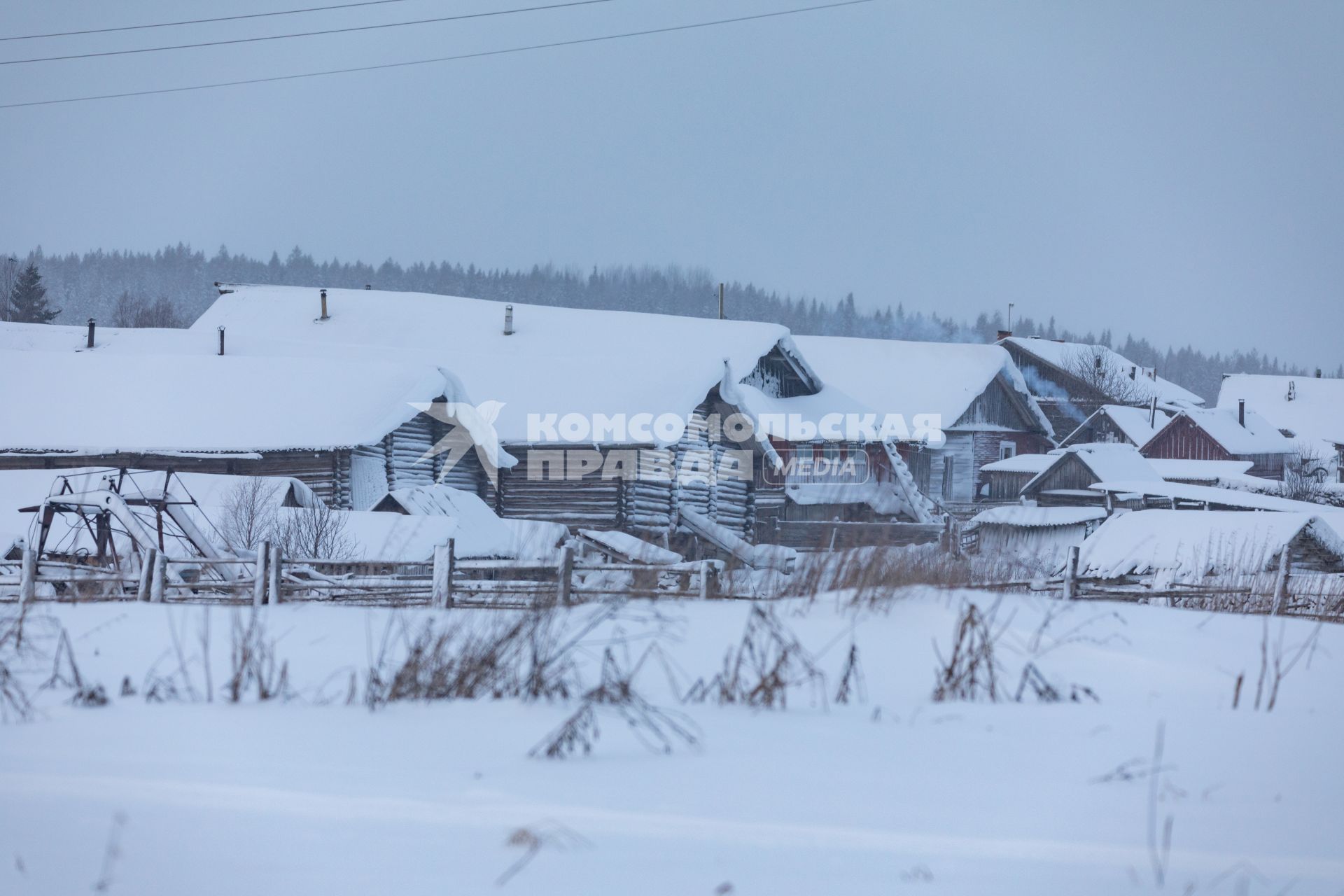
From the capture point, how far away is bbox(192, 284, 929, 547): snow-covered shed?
27.6 metres

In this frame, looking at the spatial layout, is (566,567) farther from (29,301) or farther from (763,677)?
(29,301)

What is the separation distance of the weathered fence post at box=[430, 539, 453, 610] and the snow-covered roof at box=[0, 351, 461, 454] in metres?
10.6

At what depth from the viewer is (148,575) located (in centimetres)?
1221

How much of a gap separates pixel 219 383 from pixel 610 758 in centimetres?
2291

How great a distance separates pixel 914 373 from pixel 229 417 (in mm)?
32452

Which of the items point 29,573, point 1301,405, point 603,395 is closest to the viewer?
point 29,573

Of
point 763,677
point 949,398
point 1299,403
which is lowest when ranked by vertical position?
point 763,677

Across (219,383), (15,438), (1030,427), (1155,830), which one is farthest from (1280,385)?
(1155,830)

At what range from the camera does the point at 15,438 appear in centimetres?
2197

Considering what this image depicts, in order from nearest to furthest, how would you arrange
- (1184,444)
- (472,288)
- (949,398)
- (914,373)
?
(949,398), (914,373), (1184,444), (472,288)

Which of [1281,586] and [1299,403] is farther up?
[1299,403]

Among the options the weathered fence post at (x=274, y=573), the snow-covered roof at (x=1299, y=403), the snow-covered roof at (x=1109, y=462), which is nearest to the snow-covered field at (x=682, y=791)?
the weathered fence post at (x=274, y=573)

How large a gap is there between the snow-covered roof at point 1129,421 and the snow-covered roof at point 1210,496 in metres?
23.1

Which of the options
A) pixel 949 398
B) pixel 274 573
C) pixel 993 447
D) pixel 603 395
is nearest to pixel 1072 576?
pixel 274 573
